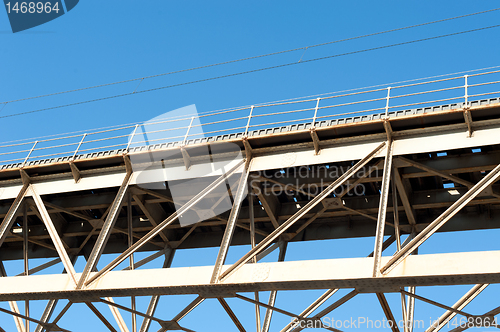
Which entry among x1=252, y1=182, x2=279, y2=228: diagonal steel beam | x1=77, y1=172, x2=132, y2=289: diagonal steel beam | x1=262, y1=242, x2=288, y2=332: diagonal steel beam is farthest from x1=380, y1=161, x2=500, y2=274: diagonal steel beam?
x1=77, y1=172, x2=132, y2=289: diagonal steel beam

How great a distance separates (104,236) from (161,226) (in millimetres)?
1808

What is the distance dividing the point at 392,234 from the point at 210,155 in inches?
262

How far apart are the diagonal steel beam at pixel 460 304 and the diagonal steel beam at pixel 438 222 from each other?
11.5 feet

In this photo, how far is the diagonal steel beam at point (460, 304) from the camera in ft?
50.8

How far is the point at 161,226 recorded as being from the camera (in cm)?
1588

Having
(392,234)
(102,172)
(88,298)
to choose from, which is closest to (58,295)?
(88,298)

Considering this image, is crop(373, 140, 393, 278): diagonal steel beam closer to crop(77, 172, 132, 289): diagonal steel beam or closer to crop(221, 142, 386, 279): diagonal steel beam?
crop(221, 142, 386, 279): diagonal steel beam

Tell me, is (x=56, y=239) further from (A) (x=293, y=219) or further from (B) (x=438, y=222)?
(B) (x=438, y=222)

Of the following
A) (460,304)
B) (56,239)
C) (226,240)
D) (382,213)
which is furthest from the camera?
(56,239)

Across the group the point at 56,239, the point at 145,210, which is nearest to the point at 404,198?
the point at 145,210

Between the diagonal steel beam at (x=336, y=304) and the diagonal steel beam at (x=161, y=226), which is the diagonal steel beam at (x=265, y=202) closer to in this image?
the diagonal steel beam at (x=161, y=226)

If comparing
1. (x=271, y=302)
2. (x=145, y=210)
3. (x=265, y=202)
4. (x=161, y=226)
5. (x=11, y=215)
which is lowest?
(x=271, y=302)

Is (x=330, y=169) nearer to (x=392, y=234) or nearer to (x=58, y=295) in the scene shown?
(x=392, y=234)

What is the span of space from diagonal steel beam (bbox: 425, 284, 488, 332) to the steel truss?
4 cm
